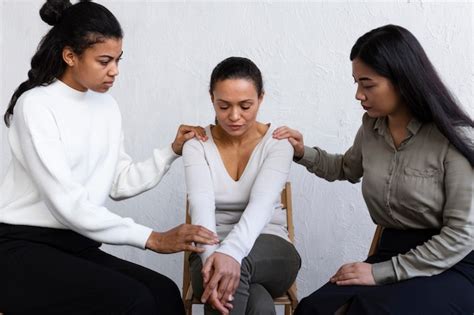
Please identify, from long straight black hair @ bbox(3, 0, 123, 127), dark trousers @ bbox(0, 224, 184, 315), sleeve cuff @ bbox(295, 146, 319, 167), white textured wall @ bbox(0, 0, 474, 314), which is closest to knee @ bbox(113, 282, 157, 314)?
dark trousers @ bbox(0, 224, 184, 315)

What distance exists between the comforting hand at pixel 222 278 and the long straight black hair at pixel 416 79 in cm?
66

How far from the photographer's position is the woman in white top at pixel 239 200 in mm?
2043

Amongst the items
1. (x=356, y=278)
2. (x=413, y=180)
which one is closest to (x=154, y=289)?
(x=356, y=278)

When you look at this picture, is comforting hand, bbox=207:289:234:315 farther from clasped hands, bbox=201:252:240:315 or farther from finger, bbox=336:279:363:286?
finger, bbox=336:279:363:286

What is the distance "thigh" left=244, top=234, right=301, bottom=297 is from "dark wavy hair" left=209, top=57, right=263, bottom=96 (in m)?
0.46

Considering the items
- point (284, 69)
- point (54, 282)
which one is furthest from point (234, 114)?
point (284, 69)

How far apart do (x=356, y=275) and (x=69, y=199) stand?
2.65ft

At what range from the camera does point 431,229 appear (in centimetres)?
208

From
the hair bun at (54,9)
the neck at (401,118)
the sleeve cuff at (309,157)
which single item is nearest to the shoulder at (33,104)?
the hair bun at (54,9)

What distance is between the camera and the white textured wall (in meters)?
2.95

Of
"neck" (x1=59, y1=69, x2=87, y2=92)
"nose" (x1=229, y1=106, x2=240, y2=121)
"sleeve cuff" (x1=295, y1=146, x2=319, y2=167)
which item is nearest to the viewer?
"neck" (x1=59, y1=69, x2=87, y2=92)

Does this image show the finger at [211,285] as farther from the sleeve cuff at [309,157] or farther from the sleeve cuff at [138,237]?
the sleeve cuff at [309,157]

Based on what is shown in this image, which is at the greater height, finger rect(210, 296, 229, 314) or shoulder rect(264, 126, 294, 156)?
shoulder rect(264, 126, 294, 156)

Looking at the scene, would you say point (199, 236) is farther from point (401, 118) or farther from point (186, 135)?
point (401, 118)
